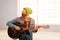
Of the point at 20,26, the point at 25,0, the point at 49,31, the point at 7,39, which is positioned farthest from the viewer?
the point at 25,0

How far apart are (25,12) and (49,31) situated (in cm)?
86

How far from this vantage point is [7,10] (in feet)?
5.90

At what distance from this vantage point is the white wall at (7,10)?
177cm

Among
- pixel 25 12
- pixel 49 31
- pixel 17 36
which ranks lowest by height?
pixel 49 31

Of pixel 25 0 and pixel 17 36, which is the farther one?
pixel 25 0

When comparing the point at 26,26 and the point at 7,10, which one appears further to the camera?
the point at 7,10

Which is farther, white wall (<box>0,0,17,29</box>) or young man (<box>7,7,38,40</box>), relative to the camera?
white wall (<box>0,0,17,29</box>)

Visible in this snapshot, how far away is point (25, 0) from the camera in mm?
1751

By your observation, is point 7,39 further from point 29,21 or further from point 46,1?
point 46,1

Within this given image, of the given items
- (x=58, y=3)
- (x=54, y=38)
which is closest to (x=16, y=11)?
(x=58, y=3)

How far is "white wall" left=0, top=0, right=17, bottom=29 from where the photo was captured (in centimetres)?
177

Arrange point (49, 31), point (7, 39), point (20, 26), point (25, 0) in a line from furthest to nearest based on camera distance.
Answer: point (25, 0), point (49, 31), point (7, 39), point (20, 26)

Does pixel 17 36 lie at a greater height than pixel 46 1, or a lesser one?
lesser

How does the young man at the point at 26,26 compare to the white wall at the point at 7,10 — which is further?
the white wall at the point at 7,10
